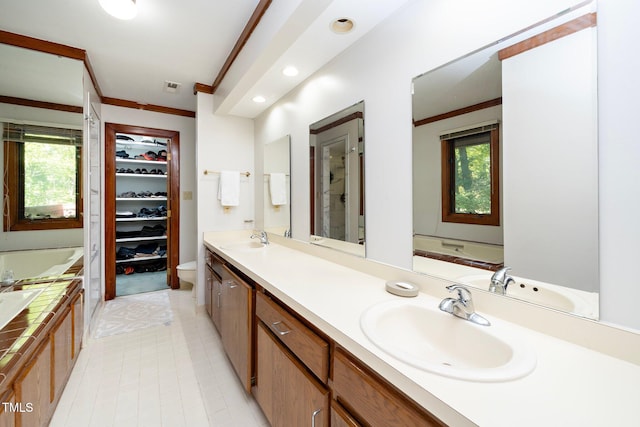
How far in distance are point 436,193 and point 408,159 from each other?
8.3 inches

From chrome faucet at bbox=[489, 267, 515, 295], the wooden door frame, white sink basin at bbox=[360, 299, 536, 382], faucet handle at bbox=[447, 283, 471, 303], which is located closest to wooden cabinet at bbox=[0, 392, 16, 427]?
white sink basin at bbox=[360, 299, 536, 382]

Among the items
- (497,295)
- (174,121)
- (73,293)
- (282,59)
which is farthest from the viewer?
(174,121)

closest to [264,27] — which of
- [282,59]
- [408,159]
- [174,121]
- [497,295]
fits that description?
[282,59]

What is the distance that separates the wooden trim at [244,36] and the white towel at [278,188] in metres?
1.00

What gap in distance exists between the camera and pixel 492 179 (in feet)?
3.37

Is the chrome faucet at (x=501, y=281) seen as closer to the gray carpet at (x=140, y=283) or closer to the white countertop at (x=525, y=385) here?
the white countertop at (x=525, y=385)

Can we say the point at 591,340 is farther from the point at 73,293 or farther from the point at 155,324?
the point at 155,324

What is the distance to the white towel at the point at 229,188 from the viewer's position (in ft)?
9.60

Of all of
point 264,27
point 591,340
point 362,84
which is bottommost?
point 591,340

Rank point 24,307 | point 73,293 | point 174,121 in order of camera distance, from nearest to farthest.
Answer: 1. point 24,307
2. point 73,293
3. point 174,121

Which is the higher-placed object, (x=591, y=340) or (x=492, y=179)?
(x=492, y=179)

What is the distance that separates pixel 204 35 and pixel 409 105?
164 cm

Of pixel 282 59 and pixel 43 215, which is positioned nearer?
pixel 282 59

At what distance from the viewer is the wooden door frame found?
3262 mm
